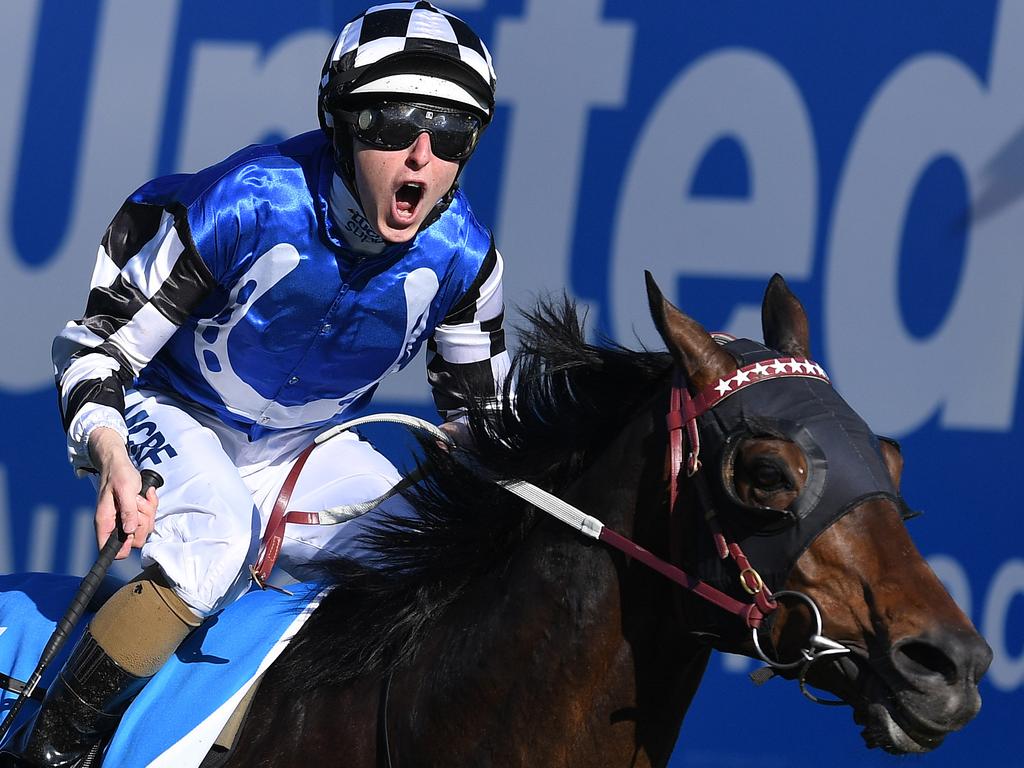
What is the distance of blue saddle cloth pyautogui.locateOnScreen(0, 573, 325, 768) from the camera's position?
201 cm

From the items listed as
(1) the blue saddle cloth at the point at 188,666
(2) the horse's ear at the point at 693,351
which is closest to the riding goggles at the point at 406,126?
(2) the horse's ear at the point at 693,351

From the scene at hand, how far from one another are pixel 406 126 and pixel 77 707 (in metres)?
1.09

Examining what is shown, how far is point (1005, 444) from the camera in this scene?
4328mm

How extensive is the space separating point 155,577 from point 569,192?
2713mm

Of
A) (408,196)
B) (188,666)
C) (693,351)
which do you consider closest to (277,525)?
(188,666)

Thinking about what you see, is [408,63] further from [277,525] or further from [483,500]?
[277,525]

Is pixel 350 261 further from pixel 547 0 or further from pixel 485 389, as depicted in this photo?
pixel 547 0

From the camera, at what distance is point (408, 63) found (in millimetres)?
2223

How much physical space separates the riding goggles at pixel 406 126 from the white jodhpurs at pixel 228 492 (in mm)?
628

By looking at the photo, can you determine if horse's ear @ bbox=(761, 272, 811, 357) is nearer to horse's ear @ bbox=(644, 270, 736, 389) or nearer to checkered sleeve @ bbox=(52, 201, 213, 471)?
horse's ear @ bbox=(644, 270, 736, 389)

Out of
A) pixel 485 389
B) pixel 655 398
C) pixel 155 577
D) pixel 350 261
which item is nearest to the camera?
pixel 655 398

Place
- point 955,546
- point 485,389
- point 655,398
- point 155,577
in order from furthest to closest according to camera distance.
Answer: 1. point 955,546
2. point 485,389
3. point 155,577
4. point 655,398

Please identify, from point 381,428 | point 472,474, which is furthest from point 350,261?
point 381,428

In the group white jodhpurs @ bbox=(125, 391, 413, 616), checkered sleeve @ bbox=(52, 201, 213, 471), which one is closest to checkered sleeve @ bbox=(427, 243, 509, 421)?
white jodhpurs @ bbox=(125, 391, 413, 616)
